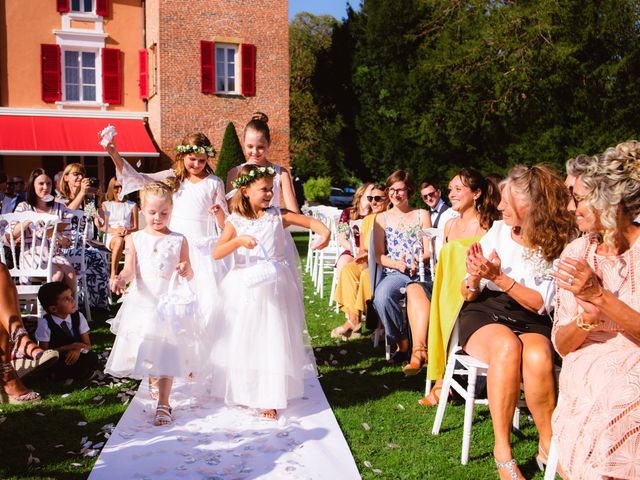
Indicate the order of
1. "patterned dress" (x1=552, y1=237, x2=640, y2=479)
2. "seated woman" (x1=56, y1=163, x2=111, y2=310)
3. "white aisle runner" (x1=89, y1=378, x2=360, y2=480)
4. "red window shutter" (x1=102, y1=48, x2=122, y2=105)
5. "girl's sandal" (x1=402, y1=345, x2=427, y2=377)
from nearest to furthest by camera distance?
"patterned dress" (x1=552, y1=237, x2=640, y2=479) < "white aisle runner" (x1=89, y1=378, x2=360, y2=480) < "girl's sandal" (x1=402, y1=345, x2=427, y2=377) < "seated woman" (x1=56, y1=163, x2=111, y2=310) < "red window shutter" (x1=102, y1=48, x2=122, y2=105)

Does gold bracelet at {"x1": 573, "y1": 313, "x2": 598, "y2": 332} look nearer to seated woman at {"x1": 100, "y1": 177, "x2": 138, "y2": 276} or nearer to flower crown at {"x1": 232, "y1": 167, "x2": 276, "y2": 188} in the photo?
flower crown at {"x1": 232, "y1": 167, "x2": 276, "y2": 188}

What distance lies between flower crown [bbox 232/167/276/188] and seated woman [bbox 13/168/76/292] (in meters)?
3.13

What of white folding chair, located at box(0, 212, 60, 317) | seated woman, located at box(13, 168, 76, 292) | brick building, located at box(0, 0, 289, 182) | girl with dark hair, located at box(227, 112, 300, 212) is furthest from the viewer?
brick building, located at box(0, 0, 289, 182)

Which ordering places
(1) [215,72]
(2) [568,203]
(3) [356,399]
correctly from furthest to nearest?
1. (1) [215,72]
2. (3) [356,399]
3. (2) [568,203]

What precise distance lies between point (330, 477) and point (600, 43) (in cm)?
2284

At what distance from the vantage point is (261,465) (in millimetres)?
3758

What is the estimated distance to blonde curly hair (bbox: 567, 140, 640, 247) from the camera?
2918mm

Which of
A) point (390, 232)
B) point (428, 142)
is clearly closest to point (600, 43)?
point (428, 142)

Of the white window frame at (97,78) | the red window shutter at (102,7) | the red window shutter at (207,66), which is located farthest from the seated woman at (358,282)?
the red window shutter at (102,7)

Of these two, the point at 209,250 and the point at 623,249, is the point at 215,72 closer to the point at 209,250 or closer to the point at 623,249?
the point at 209,250

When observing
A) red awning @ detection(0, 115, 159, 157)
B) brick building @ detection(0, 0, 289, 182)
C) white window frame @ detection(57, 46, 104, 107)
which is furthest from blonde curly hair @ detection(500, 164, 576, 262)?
white window frame @ detection(57, 46, 104, 107)

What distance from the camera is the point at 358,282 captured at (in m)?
7.16

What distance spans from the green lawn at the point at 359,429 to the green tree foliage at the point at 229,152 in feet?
50.6

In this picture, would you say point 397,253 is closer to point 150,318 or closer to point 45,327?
point 150,318
